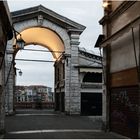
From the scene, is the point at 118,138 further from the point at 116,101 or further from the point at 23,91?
the point at 23,91

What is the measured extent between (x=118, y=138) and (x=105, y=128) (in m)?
3.53

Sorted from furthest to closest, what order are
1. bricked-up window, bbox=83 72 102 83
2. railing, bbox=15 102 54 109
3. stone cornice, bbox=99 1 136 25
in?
railing, bbox=15 102 54 109
bricked-up window, bbox=83 72 102 83
stone cornice, bbox=99 1 136 25

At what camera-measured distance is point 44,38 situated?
45031 mm

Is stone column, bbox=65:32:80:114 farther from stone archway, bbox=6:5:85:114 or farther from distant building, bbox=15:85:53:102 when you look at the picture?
distant building, bbox=15:85:53:102

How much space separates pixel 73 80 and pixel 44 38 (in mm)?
7538

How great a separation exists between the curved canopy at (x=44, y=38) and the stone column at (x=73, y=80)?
1.50 m

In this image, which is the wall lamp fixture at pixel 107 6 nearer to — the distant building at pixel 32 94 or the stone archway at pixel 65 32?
the stone archway at pixel 65 32

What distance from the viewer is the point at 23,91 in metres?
64.4

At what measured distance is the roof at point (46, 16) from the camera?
129 ft

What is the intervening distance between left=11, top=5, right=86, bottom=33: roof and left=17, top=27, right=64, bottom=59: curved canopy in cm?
144

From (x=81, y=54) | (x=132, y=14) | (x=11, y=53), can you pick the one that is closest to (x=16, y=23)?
(x=11, y=53)

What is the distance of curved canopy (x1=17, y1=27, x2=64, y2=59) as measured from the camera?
136 ft

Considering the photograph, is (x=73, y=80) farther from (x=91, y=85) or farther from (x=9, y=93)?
(x=9, y=93)

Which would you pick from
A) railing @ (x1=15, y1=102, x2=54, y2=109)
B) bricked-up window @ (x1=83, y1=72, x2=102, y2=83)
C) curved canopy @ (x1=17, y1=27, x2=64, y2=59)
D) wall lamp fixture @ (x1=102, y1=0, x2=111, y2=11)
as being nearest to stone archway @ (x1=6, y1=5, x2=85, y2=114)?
curved canopy @ (x1=17, y1=27, x2=64, y2=59)
